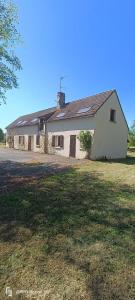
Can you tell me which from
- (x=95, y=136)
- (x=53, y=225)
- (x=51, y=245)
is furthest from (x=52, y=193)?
(x=95, y=136)

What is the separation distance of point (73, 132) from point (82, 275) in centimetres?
1749

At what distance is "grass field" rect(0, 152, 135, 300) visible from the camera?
11.2 feet

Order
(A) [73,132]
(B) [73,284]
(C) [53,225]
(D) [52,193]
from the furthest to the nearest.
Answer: (A) [73,132] < (D) [52,193] < (C) [53,225] < (B) [73,284]

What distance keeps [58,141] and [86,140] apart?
A: 5.11 metres

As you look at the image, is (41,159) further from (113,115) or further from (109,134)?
(113,115)

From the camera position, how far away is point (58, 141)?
23000mm

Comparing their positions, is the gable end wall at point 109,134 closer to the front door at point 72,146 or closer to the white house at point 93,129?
the white house at point 93,129

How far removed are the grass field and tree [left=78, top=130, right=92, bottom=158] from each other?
10.9 meters

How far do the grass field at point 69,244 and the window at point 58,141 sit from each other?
14.7 m

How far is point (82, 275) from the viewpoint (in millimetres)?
3609

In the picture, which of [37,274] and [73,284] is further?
[37,274]

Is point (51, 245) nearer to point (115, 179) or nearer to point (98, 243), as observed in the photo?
point (98, 243)

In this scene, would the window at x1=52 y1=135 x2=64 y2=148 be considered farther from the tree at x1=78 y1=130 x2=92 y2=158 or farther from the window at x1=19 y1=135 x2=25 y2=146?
the window at x1=19 y1=135 x2=25 y2=146

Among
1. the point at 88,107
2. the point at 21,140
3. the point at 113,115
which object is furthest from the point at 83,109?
the point at 21,140
